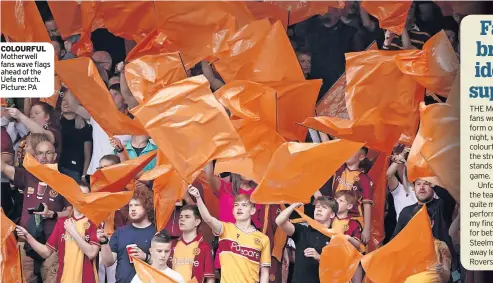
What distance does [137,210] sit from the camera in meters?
5.23

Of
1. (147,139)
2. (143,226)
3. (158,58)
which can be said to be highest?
(158,58)

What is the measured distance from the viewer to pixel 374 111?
5254 millimetres

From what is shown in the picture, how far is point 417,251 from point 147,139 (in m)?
1.42

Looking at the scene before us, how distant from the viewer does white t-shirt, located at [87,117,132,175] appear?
5.36m

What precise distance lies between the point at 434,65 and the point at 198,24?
1.18 metres

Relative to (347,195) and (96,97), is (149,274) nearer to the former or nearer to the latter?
(96,97)

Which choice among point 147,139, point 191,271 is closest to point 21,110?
point 147,139

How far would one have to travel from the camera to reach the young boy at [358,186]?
524 centimetres

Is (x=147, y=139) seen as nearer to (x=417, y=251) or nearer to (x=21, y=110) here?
(x=21, y=110)

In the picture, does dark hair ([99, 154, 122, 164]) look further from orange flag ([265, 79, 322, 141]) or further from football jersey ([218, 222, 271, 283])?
orange flag ([265, 79, 322, 141])

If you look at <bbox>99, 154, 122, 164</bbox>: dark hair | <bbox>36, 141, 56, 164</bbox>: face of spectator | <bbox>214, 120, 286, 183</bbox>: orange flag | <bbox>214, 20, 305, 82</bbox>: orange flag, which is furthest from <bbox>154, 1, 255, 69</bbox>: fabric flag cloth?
<bbox>36, 141, 56, 164</bbox>: face of spectator

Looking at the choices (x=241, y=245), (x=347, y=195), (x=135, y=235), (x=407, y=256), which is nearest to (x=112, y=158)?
(x=135, y=235)

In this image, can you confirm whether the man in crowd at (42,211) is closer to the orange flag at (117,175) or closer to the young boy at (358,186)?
the orange flag at (117,175)

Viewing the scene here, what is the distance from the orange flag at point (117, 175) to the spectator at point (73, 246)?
8 cm
